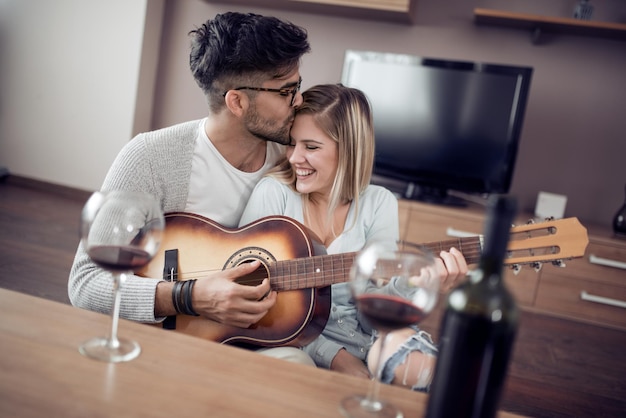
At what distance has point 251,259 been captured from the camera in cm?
132

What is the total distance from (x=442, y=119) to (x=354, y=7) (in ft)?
2.88

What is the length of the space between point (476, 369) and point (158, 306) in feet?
2.74

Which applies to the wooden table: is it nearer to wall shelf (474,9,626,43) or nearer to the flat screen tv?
the flat screen tv

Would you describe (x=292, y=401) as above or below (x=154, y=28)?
below

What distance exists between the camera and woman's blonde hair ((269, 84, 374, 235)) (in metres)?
1.62

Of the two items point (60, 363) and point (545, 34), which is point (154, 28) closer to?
point (545, 34)

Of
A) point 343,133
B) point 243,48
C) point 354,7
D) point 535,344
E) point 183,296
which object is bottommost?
point 535,344

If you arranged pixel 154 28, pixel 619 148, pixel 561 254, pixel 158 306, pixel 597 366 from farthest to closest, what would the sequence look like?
pixel 154 28 → pixel 619 148 → pixel 597 366 → pixel 158 306 → pixel 561 254

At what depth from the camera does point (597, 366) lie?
8.21 feet

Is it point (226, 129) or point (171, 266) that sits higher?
point (226, 129)

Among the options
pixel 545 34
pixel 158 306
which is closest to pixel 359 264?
pixel 158 306

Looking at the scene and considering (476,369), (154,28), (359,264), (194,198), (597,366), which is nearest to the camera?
(476,369)

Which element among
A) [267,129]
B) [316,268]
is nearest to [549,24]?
[267,129]

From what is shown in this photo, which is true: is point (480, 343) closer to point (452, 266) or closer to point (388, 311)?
point (388, 311)
